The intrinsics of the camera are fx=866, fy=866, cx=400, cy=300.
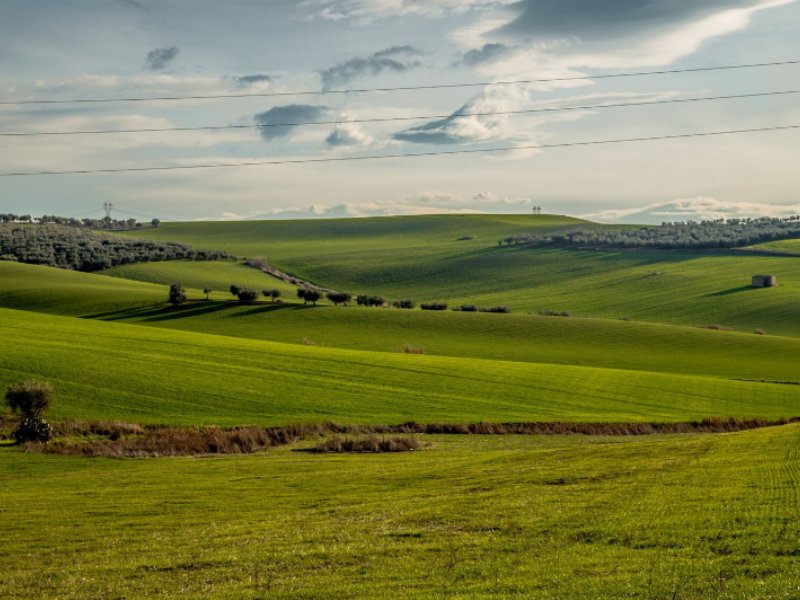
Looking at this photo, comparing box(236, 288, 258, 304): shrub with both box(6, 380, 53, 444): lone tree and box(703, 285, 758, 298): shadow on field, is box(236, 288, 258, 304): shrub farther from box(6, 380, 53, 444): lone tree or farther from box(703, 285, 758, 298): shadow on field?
box(6, 380, 53, 444): lone tree

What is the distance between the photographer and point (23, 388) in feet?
135

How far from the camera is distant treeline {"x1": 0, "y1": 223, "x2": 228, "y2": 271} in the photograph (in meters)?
151

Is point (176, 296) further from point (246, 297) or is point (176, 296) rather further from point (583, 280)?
point (583, 280)

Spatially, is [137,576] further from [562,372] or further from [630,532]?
[562,372]

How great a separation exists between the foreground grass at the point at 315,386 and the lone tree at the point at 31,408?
259cm

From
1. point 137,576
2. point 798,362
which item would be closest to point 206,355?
point 137,576

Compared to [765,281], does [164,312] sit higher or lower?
higher

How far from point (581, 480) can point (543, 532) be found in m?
7.44

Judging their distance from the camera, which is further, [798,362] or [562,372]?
[798,362]

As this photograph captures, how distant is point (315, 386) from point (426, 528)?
35.1 metres

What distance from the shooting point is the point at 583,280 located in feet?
493

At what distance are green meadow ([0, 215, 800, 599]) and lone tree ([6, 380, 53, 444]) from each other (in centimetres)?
203

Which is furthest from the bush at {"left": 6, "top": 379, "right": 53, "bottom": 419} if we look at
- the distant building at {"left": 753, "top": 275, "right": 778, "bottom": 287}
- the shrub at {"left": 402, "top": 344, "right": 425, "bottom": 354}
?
the distant building at {"left": 753, "top": 275, "right": 778, "bottom": 287}

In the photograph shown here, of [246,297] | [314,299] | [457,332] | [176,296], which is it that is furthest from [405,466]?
[314,299]
